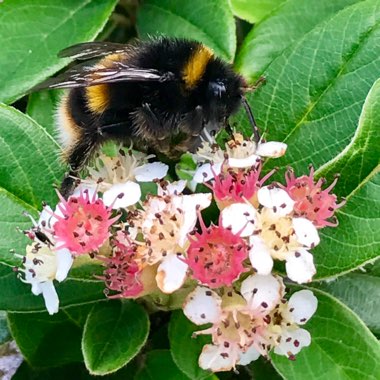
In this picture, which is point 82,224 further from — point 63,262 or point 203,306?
point 203,306

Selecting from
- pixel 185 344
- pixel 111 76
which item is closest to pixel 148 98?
pixel 111 76

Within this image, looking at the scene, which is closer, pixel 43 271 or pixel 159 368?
pixel 43 271

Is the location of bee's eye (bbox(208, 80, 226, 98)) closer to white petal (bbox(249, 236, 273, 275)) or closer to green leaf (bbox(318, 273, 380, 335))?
white petal (bbox(249, 236, 273, 275))

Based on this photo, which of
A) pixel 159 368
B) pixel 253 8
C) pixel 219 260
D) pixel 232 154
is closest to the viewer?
pixel 219 260

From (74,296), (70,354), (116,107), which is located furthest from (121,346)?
(116,107)

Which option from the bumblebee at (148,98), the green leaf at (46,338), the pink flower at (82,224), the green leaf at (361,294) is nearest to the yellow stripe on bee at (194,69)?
the bumblebee at (148,98)

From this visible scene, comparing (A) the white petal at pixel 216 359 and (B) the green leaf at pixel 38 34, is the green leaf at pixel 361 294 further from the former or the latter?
(B) the green leaf at pixel 38 34

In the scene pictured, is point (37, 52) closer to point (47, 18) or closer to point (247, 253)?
point (47, 18)

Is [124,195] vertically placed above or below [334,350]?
above
